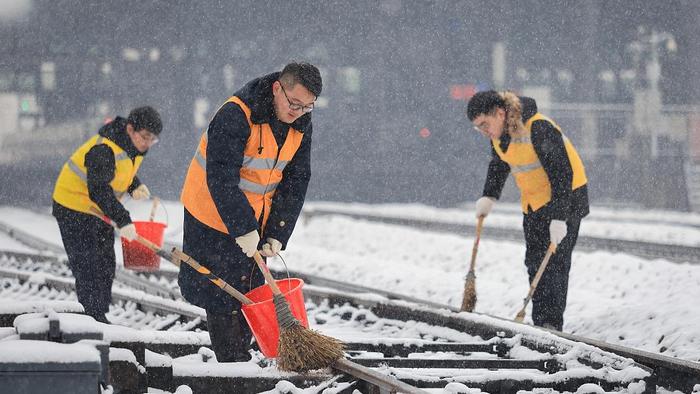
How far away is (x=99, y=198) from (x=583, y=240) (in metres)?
9.97

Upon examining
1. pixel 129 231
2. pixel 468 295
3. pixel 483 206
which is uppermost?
pixel 483 206

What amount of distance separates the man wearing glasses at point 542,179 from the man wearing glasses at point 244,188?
6.16ft

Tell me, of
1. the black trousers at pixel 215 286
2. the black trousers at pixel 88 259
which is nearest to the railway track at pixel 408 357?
the black trousers at pixel 215 286

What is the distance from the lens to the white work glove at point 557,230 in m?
6.25

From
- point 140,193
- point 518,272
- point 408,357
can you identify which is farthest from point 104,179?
point 518,272

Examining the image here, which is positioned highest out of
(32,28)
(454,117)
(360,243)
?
(32,28)

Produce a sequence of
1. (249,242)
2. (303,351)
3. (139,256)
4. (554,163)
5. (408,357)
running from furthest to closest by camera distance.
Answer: (139,256) < (554,163) < (408,357) < (249,242) < (303,351)

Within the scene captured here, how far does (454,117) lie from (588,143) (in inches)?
149

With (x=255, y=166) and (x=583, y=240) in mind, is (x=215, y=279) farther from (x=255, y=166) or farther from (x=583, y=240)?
Result: (x=583, y=240)

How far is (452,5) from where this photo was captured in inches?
1009

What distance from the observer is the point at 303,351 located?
13.8ft

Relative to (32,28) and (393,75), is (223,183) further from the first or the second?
(393,75)

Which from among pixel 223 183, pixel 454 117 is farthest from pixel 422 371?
pixel 454 117

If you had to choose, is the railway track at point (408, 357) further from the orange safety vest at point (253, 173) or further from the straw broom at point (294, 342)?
the orange safety vest at point (253, 173)
